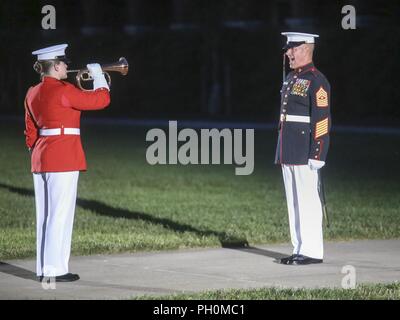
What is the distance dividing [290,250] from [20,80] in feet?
129

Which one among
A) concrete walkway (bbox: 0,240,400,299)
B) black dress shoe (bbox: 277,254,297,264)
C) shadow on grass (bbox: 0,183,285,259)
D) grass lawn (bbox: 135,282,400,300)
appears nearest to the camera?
grass lawn (bbox: 135,282,400,300)

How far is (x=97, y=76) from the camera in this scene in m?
9.83

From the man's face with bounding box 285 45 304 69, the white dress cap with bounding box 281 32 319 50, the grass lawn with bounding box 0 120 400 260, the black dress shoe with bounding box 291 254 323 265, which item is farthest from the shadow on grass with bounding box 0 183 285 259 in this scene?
the white dress cap with bounding box 281 32 319 50

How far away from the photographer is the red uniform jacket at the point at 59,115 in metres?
9.77

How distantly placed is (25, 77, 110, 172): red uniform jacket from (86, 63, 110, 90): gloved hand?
0.05 metres

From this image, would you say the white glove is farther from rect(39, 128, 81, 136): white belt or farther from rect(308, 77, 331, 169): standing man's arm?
rect(39, 128, 81, 136): white belt

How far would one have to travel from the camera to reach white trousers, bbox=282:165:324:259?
Result: 1083 cm

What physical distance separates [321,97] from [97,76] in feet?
6.61

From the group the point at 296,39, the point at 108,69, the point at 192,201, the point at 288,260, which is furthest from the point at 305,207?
the point at 192,201

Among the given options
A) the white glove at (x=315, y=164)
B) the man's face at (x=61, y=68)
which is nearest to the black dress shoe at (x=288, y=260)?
the white glove at (x=315, y=164)

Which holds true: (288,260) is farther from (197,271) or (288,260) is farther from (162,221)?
(162,221)

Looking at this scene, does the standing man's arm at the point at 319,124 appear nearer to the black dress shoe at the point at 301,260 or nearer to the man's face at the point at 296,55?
the man's face at the point at 296,55

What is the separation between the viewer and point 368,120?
1409 inches

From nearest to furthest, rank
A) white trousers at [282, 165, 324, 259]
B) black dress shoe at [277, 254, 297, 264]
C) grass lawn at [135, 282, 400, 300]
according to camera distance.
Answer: grass lawn at [135, 282, 400, 300] < white trousers at [282, 165, 324, 259] < black dress shoe at [277, 254, 297, 264]
